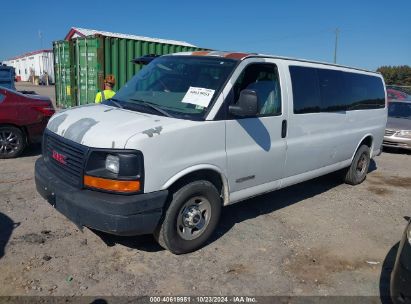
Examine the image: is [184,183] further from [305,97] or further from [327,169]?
[327,169]

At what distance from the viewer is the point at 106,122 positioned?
12.0 feet

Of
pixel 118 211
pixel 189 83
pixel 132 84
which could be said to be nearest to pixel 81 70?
pixel 132 84

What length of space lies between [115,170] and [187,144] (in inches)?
28.4

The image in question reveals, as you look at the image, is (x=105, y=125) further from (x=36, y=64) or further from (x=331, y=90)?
(x=36, y=64)

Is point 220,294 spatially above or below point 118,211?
below

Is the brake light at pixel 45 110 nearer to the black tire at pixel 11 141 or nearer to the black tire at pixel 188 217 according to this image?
the black tire at pixel 11 141

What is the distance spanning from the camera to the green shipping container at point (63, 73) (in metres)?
13.3

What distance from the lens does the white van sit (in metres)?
3.37

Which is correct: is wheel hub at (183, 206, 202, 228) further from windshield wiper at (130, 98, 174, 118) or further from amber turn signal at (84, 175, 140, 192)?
windshield wiper at (130, 98, 174, 118)

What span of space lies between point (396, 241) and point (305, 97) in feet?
7.03

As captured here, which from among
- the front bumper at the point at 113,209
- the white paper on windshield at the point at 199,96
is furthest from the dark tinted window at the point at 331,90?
Result: the front bumper at the point at 113,209

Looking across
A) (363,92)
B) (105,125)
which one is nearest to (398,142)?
(363,92)

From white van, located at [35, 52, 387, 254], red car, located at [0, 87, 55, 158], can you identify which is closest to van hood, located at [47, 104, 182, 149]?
white van, located at [35, 52, 387, 254]

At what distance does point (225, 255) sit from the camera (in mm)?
4062
